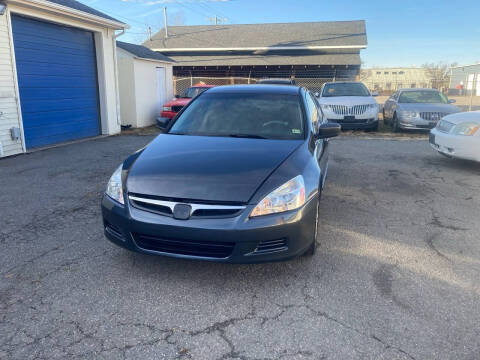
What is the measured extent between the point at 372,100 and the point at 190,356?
37.6 feet

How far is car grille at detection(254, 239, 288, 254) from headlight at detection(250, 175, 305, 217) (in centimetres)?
22

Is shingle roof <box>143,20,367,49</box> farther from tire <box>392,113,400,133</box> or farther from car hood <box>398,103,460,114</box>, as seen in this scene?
car hood <box>398,103,460,114</box>

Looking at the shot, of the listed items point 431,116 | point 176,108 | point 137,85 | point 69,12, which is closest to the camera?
point 69,12

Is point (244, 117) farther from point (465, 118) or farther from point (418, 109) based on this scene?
point (418, 109)

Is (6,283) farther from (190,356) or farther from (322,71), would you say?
(322,71)

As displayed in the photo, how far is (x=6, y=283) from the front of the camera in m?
3.02

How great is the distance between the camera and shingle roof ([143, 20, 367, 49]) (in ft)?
88.2

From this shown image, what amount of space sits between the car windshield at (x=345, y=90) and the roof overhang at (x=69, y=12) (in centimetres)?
684

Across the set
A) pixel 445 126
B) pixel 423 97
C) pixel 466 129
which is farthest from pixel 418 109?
pixel 466 129

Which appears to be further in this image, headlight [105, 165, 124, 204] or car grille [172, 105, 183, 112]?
car grille [172, 105, 183, 112]

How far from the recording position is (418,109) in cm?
1155

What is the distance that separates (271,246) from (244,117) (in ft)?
5.95

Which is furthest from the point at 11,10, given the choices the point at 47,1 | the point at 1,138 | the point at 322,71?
the point at 322,71

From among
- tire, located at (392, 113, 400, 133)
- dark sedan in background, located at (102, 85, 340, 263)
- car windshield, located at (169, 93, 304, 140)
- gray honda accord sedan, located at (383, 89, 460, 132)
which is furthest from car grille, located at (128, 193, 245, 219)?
tire, located at (392, 113, 400, 133)
